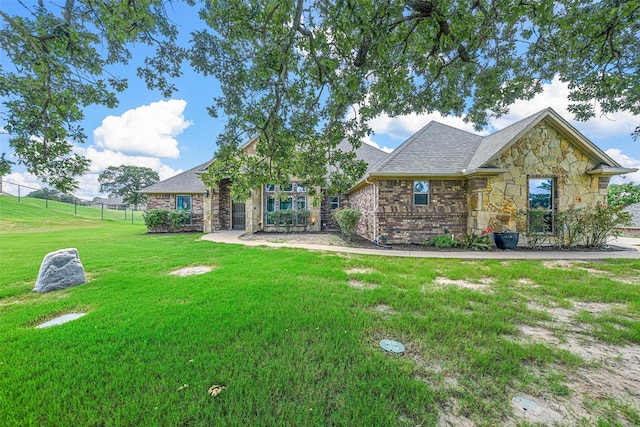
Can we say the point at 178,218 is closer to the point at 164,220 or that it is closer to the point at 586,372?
the point at 164,220

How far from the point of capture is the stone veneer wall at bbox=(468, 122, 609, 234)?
948cm

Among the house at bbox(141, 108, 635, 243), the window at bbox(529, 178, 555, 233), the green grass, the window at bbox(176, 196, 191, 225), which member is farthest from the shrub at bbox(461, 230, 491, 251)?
the window at bbox(176, 196, 191, 225)

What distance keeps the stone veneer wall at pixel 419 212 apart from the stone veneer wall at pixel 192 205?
496 inches

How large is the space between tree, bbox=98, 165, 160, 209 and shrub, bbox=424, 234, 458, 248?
158 feet

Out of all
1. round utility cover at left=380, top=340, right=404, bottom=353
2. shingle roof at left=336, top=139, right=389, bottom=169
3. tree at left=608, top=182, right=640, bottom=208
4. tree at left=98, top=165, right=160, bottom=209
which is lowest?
round utility cover at left=380, top=340, right=404, bottom=353

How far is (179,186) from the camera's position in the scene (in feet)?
56.9

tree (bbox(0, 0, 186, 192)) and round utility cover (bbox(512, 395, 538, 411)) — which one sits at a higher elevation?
tree (bbox(0, 0, 186, 192))

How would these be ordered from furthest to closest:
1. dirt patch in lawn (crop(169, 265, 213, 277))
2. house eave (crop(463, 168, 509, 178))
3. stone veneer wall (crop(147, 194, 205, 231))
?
stone veneer wall (crop(147, 194, 205, 231))
house eave (crop(463, 168, 509, 178))
dirt patch in lawn (crop(169, 265, 213, 277))

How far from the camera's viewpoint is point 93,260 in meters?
7.42

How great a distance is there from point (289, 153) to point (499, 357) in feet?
13.6

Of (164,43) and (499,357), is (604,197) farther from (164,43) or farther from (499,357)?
(164,43)

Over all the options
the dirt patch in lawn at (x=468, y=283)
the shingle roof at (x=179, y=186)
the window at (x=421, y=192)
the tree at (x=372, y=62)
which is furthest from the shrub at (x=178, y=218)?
the dirt patch in lawn at (x=468, y=283)

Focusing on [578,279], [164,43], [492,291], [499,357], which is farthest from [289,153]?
[578,279]

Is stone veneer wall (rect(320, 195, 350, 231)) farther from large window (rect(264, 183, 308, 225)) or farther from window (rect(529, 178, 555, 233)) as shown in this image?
window (rect(529, 178, 555, 233))
